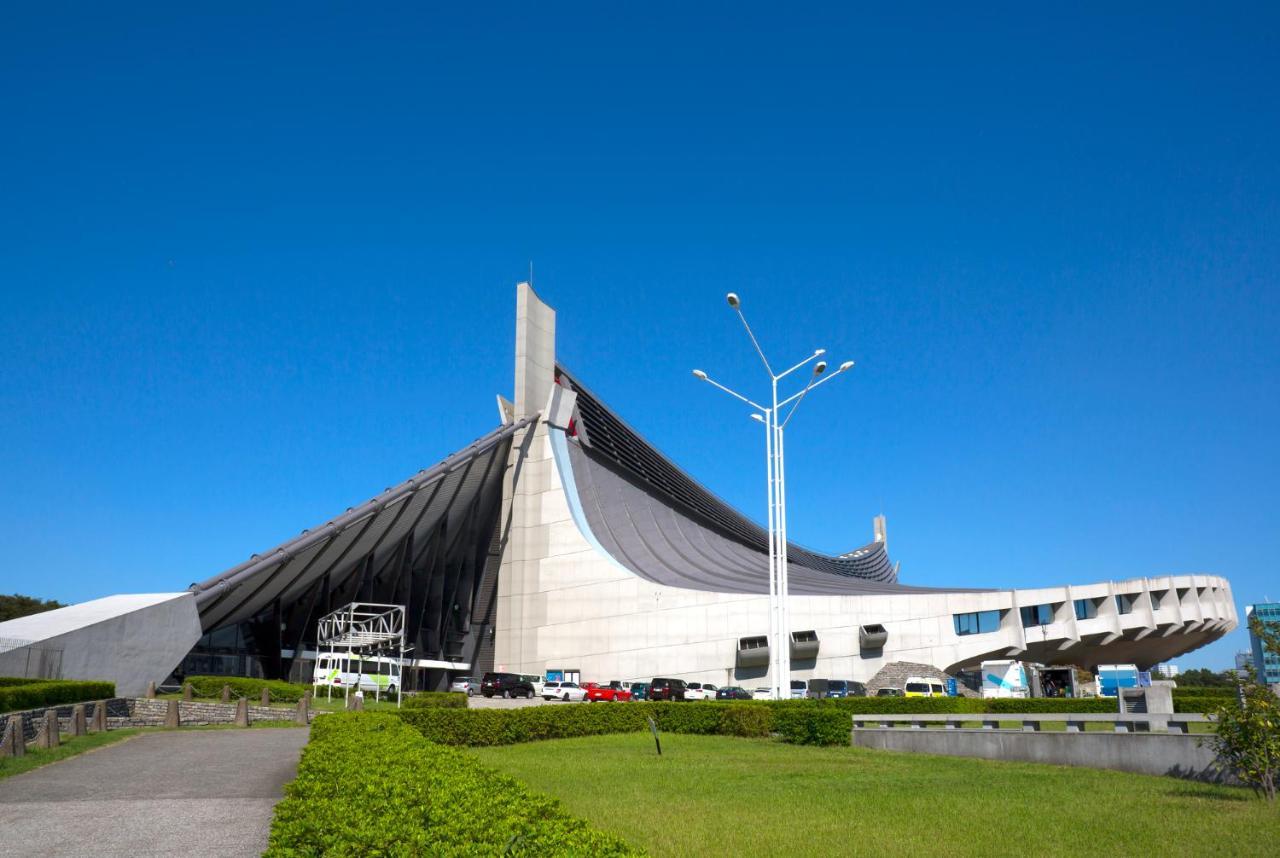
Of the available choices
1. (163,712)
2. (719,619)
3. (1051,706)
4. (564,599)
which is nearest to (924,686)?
(719,619)

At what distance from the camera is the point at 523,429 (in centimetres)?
5178

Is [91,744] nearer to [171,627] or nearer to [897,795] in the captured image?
[171,627]

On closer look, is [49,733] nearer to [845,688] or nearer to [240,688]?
[240,688]

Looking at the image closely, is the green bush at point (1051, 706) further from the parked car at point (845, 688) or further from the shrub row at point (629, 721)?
the parked car at point (845, 688)

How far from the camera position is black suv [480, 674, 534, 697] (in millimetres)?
40125

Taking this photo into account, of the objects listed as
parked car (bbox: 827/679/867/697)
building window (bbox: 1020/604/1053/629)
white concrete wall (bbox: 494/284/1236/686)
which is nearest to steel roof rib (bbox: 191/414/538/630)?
white concrete wall (bbox: 494/284/1236/686)

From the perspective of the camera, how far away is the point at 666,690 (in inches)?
1415

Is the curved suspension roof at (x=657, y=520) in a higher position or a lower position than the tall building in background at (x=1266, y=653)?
higher

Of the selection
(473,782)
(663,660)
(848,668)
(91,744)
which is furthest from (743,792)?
(663,660)

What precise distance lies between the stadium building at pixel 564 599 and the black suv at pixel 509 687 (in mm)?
5174

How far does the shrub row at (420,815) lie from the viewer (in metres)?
5.00

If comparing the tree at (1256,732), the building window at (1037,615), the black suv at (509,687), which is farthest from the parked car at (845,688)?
the tree at (1256,732)

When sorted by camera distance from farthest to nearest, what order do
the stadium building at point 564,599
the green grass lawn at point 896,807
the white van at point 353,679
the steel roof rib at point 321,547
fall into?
the stadium building at point 564,599 < the white van at point 353,679 < the steel roof rib at point 321,547 < the green grass lawn at point 896,807

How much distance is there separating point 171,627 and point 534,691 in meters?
16.3
